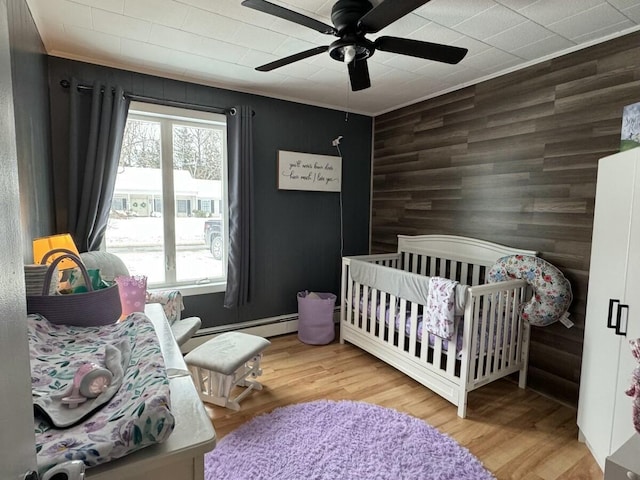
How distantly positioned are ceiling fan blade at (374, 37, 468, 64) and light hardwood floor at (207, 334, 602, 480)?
2084 mm

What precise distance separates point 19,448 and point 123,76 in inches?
113

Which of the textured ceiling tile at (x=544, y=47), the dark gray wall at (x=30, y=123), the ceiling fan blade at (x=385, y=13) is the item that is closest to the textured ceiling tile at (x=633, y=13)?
the textured ceiling tile at (x=544, y=47)

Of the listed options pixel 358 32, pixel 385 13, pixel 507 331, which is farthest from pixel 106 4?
pixel 507 331

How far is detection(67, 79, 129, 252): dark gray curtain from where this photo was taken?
2398 millimetres

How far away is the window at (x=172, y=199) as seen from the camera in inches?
108

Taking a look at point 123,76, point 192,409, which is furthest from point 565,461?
point 123,76

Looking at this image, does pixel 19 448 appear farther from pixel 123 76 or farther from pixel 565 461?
pixel 123 76

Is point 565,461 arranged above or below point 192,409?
below

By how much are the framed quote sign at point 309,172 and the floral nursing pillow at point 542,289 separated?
1.91 meters

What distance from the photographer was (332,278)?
12.3ft

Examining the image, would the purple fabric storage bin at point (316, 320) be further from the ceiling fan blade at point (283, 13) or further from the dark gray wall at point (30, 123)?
the ceiling fan blade at point (283, 13)

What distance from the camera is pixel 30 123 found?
1.78m

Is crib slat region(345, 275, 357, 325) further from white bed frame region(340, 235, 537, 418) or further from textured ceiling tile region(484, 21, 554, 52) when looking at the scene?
textured ceiling tile region(484, 21, 554, 52)

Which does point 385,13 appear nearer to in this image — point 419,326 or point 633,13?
point 633,13
